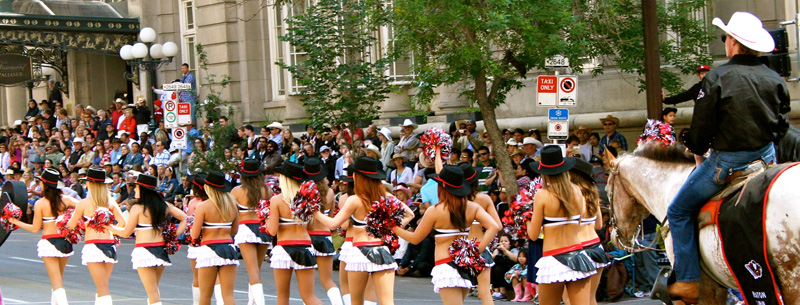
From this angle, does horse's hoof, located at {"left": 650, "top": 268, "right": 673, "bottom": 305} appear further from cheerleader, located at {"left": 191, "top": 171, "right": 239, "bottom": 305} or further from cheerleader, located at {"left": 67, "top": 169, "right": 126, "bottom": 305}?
cheerleader, located at {"left": 67, "top": 169, "right": 126, "bottom": 305}

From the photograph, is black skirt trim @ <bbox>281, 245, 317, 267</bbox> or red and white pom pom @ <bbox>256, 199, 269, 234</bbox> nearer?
black skirt trim @ <bbox>281, 245, 317, 267</bbox>

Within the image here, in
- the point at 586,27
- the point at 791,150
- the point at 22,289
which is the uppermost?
the point at 586,27

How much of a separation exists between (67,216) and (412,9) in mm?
5606

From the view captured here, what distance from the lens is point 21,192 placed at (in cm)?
1421

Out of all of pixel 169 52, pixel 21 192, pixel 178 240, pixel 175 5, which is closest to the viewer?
pixel 178 240

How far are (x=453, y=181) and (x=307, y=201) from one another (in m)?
1.54

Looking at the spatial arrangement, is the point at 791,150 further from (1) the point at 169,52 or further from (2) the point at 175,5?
(2) the point at 175,5

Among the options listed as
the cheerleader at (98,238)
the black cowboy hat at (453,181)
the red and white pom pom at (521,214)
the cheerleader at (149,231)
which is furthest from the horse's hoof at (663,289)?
the cheerleader at (98,238)

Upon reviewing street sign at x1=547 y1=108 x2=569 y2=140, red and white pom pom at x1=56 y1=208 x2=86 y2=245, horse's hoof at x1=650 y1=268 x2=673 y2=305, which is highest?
street sign at x1=547 y1=108 x2=569 y2=140

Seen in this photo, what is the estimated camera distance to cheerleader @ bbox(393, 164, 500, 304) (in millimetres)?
8969

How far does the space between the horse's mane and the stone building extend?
912cm

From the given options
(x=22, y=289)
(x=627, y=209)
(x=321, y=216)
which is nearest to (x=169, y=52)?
(x=22, y=289)

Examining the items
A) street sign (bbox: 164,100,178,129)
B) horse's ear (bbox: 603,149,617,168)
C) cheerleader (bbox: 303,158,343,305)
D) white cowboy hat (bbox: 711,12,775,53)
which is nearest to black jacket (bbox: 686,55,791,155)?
white cowboy hat (bbox: 711,12,775,53)

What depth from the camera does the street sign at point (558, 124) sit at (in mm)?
14625
